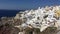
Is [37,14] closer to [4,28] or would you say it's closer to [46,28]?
[46,28]

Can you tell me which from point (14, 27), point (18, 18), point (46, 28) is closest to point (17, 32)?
point (14, 27)

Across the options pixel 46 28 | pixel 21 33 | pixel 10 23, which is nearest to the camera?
pixel 46 28

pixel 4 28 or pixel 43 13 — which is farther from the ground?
pixel 43 13

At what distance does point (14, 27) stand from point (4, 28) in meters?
0.11

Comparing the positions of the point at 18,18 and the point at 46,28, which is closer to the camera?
the point at 46,28

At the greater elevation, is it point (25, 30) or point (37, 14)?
point (37, 14)

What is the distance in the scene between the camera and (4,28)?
132cm

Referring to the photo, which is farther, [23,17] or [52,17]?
[23,17]

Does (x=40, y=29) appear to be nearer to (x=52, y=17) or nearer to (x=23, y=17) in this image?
(x=52, y=17)

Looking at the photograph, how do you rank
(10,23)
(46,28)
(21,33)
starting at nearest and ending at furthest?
(46,28) → (21,33) → (10,23)

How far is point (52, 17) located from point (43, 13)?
0.10m

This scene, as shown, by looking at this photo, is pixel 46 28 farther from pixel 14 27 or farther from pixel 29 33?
pixel 14 27

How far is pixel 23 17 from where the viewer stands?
1.32 m

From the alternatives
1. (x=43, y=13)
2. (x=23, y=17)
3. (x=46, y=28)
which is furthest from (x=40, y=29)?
(x=23, y=17)
